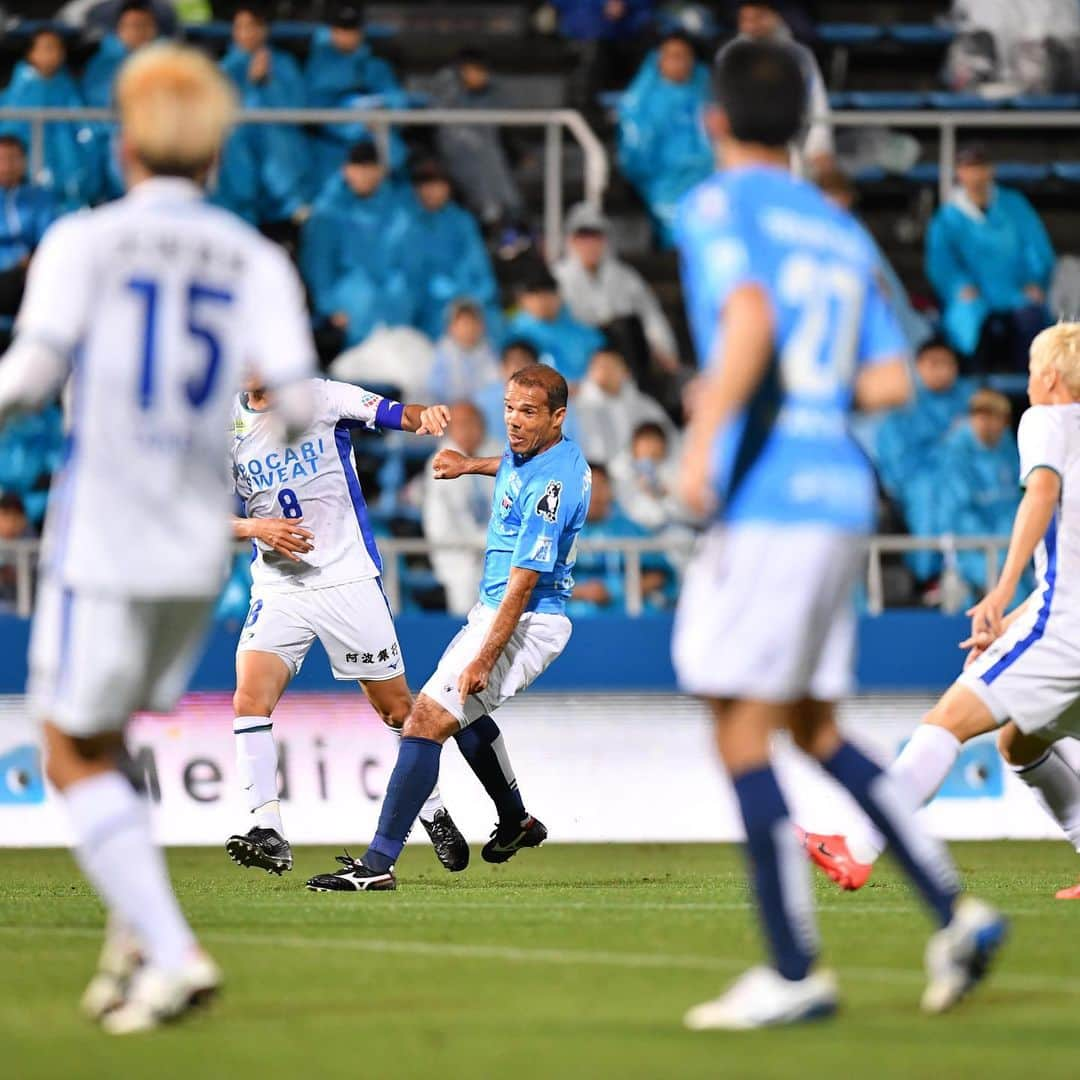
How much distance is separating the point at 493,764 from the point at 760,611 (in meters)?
5.23

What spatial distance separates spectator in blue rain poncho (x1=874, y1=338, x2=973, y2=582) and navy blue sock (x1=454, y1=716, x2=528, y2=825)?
16.2 feet

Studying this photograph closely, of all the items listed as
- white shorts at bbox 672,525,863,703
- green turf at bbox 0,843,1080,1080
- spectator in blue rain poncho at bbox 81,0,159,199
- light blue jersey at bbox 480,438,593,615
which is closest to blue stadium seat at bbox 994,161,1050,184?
spectator in blue rain poncho at bbox 81,0,159,199

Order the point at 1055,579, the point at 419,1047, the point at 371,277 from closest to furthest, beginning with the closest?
1. the point at 419,1047
2. the point at 1055,579
3. the point at 371,277

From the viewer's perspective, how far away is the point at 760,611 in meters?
5.09

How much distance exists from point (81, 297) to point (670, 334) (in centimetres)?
1099

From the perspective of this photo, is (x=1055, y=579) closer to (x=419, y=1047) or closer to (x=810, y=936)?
(x=810, y=936)

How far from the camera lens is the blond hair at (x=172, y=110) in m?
5.06

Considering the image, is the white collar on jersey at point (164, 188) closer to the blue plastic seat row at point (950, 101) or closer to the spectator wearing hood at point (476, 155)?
the spectator wearing hood at point (476, 155)

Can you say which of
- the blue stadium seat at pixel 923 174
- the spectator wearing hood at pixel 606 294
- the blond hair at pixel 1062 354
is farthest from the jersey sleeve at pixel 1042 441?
the blue stadium seat at pixel 923 174

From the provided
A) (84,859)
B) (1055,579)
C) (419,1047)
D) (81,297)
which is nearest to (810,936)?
(419,1047)

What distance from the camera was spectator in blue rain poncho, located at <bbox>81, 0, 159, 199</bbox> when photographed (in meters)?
15.0

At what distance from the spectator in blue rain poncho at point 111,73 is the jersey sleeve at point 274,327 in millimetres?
9975

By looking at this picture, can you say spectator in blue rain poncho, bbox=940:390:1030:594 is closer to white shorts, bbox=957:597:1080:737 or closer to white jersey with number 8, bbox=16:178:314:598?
white shorts, bbox=957:597:1080:737

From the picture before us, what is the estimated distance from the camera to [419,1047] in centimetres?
487
